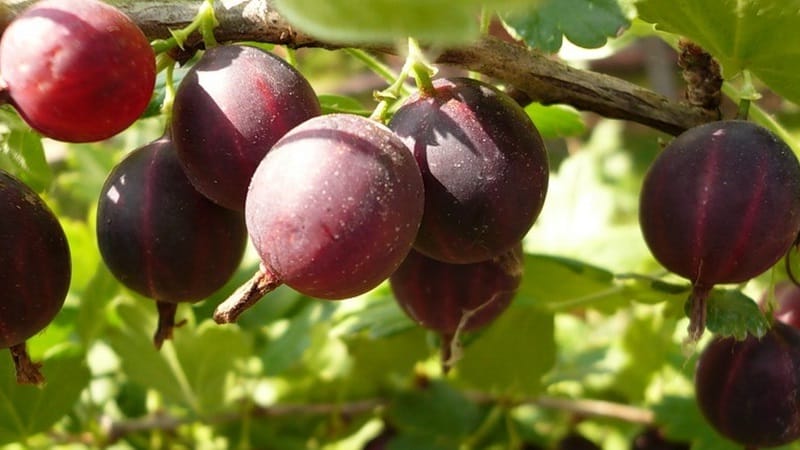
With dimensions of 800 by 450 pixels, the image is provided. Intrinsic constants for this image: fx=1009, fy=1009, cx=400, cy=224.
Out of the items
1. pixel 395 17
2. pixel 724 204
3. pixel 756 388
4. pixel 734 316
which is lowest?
pixel 756 388

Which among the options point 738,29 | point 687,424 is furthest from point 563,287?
point 738,29

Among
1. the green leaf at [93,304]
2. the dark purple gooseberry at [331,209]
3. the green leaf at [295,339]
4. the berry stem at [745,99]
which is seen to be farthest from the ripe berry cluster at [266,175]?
the green leaf at [295,339]

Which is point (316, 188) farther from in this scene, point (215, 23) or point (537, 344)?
point (537, 344)

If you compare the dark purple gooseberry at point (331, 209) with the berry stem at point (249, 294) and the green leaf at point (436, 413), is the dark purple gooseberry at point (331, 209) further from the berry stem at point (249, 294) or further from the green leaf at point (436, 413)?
the green leaf at point (436, 413)

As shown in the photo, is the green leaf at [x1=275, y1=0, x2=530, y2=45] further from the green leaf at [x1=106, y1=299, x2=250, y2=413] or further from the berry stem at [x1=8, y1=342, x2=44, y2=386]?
the green leaf at [x1=106, y1=299, x2=250, y2=413]

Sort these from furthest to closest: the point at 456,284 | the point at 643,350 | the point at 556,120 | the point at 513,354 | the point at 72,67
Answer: the point at 643,350 → the point at 513,354 → the point at 556,120 → the point at 456,284 → the point at 72,67

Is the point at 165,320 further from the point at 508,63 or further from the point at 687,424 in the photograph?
the point at 687,424
